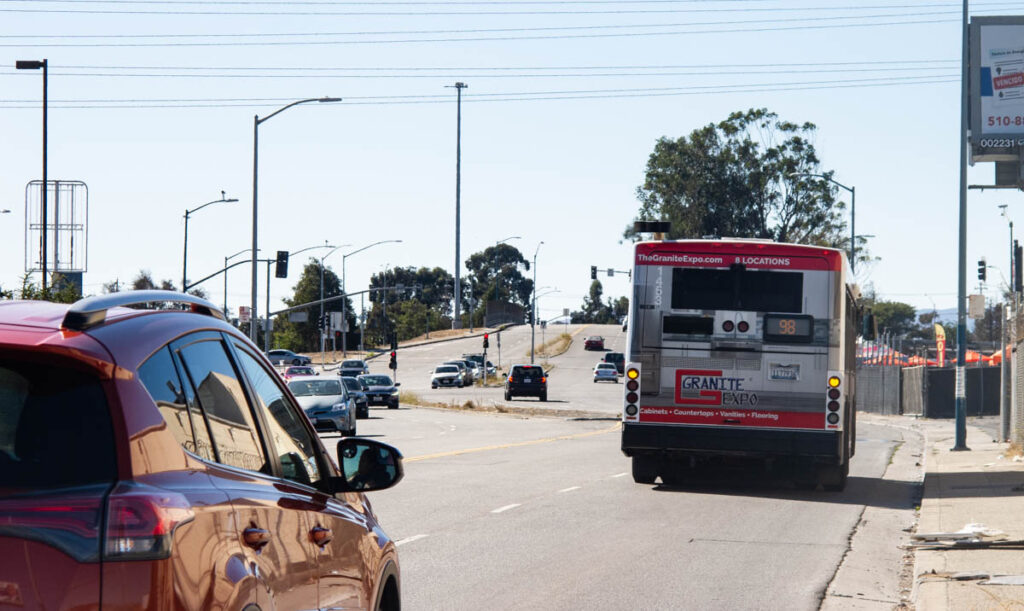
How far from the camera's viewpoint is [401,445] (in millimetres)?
27969

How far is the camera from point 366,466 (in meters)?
4.94

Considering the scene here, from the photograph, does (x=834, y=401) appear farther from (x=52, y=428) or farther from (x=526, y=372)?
(x=526, y=372)

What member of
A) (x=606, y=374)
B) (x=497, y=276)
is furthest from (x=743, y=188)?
(x=497, y=276)

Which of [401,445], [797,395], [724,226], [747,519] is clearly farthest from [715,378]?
[724,226]

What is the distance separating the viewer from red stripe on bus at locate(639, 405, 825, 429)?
57.1 ft

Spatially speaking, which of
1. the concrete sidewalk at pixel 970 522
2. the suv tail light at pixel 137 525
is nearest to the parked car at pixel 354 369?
the concrete sidewalk at pixel 970 522

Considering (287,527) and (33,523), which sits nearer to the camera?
(33,523)

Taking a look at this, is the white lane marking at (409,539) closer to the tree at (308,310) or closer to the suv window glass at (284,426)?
the suv window glass at (284,426)

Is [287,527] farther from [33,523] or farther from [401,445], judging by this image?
[401,445]

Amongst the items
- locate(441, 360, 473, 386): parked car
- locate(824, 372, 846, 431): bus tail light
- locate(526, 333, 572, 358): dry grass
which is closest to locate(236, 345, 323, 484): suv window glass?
locate(824, 372, 846, 431): bus tail light

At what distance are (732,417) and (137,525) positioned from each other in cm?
1520

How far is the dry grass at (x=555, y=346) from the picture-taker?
119525 millimetres

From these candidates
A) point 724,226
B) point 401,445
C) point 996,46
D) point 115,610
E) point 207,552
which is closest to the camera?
point 115,610

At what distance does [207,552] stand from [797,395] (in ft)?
49.4
